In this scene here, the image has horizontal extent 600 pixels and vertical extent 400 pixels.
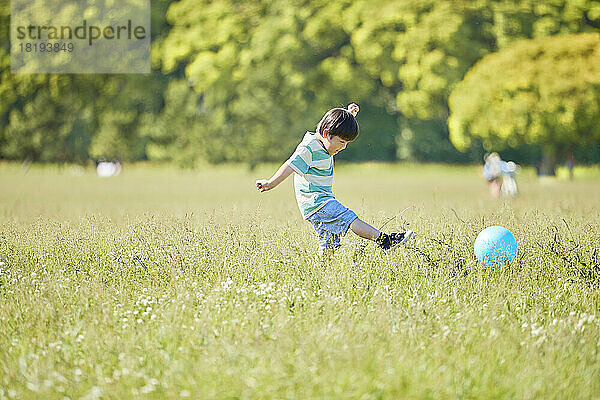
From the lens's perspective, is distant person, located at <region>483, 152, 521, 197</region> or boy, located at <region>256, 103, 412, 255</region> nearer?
boy, located at <region>256, 103, 412, 255</region>

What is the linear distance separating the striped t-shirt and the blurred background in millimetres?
23654

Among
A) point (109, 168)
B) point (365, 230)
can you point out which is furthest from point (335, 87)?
point (365, 230)

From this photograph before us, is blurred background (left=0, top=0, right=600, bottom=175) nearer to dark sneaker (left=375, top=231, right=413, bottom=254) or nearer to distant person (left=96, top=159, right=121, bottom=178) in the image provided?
distant person (left=96, top=159, right=121, bottom=178)

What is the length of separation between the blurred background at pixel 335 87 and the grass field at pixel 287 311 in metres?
22.0

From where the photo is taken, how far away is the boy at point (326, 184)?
22.4 ft

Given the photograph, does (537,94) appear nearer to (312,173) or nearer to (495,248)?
(495,248)

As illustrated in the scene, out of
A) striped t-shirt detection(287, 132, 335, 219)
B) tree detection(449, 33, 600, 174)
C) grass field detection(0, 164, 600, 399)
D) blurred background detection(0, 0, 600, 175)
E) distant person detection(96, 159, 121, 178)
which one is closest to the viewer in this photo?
grass field detection(0, 164, 600, 399)

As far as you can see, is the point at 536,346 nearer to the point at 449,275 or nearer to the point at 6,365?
the point at 449,275

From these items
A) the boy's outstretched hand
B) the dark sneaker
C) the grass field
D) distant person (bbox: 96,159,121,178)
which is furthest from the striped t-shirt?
distant person (bbox: 96,159,121,178)

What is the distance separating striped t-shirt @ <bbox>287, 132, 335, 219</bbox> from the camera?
6.82 meters

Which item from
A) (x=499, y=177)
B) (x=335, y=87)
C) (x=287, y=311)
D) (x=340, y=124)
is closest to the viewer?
(x=287, y=311)

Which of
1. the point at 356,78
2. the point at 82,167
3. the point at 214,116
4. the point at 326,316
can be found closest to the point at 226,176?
the point at 214,116

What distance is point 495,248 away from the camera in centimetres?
660

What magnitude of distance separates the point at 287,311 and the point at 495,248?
2443 mm
